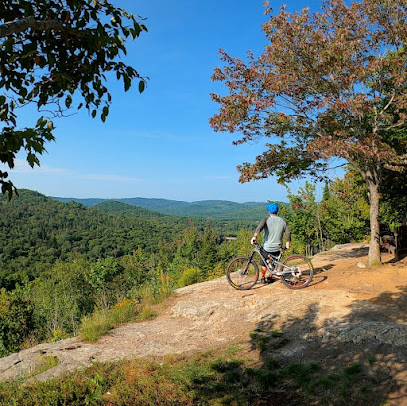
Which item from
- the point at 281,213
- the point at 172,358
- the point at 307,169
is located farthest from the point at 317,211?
the point at 172,358

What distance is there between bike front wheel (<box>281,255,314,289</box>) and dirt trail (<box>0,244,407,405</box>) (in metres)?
0.23

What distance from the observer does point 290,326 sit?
6.31 metres

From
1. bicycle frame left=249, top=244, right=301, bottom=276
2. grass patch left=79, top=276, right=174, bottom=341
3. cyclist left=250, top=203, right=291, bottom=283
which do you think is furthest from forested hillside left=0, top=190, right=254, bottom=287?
cyclist left=250, top=203, right=291, bottom=283

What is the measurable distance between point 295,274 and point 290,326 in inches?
93.6

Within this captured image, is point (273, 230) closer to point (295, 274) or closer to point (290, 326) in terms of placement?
point (295, 274)

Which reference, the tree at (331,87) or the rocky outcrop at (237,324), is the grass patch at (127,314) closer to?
the rocky outcrop at (237,324)

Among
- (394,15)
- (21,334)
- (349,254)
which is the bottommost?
(21,334)

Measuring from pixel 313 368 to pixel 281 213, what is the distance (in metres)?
29.7

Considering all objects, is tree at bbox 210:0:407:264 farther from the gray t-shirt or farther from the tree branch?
the tree branch

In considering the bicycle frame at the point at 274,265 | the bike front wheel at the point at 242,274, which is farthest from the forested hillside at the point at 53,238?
the bicycle frame at the point at 274,265

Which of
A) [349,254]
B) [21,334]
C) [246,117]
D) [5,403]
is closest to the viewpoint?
[5,403]

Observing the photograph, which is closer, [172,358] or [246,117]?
[172,358]

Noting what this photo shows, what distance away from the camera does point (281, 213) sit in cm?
3347

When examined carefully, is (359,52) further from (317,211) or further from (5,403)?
(317,211)
